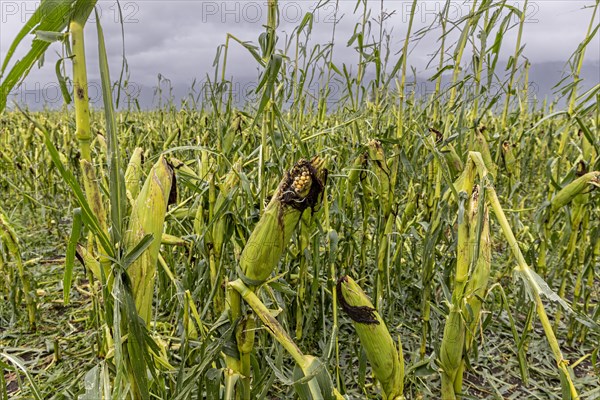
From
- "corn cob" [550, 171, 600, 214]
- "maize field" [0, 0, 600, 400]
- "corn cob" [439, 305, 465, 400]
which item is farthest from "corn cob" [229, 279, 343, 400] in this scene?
"corn cob" [550, 171, 600, 214]

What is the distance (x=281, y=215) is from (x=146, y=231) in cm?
25

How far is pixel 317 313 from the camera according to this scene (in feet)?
6.26

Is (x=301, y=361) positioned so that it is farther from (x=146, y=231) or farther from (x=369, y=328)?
(x=146, y=231)

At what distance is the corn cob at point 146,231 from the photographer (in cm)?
76

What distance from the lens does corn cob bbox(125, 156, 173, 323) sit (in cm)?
76

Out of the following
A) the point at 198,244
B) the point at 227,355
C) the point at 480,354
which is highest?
the point at 198,244

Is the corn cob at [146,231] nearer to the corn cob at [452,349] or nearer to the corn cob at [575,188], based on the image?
the corn cob at [452,349]

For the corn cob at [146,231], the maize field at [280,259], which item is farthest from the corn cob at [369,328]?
the corn cob at [146,231]

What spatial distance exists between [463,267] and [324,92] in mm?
1704

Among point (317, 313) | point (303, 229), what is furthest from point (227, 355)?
point (317, 313)

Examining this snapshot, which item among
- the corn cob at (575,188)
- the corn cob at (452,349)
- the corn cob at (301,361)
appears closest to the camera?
the corn cob at (301,361)

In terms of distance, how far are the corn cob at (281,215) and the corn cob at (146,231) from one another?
0.17 m

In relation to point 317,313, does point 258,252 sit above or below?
above

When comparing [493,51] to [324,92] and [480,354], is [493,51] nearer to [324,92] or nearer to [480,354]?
[324,92]
